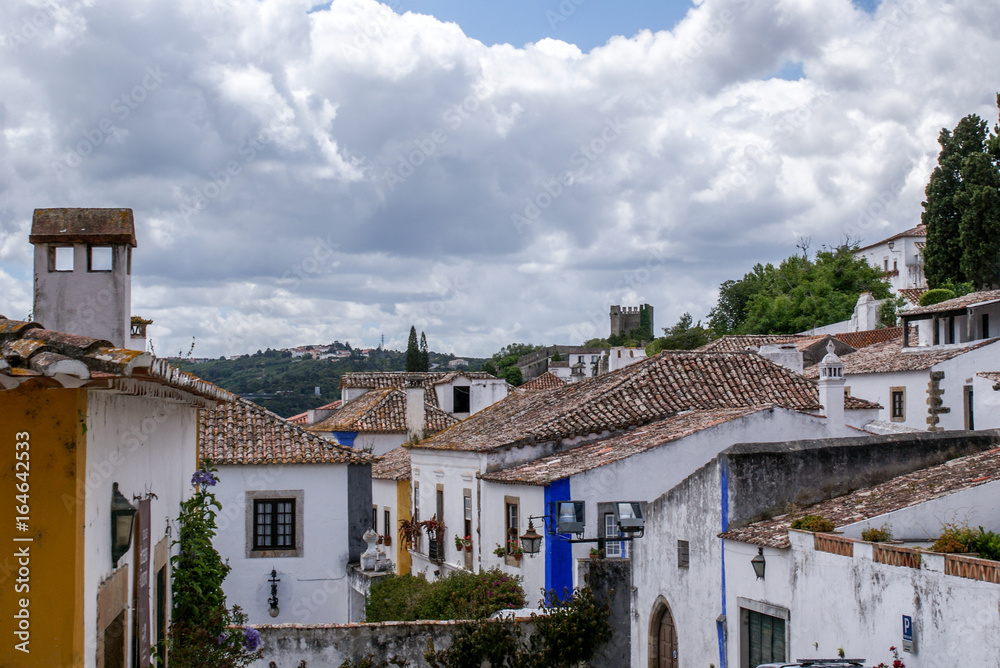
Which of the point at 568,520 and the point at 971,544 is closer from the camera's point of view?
the point at 971,544

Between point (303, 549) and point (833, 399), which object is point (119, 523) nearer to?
point (303, 549)

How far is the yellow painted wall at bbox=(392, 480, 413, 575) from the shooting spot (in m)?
32.2

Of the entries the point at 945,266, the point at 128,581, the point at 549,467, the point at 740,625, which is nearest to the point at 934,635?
the point at 740,625

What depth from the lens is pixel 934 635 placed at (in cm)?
1070

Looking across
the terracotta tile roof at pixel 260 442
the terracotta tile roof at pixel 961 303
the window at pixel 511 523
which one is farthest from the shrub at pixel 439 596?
the terracotta tile roof at pixel 961 303

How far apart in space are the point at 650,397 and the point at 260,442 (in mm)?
9409

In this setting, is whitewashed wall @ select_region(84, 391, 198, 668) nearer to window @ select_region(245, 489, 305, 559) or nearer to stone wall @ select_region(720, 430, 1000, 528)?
stone wall @ select_region(720, 430, 1000, 528)

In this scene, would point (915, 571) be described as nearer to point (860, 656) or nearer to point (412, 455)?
point (860, 656)

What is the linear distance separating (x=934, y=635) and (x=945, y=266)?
160 feet

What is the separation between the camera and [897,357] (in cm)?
3938

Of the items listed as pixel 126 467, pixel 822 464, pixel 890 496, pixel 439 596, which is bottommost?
pixel 439 596

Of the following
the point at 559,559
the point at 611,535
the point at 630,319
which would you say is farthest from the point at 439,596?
the point at 630,319

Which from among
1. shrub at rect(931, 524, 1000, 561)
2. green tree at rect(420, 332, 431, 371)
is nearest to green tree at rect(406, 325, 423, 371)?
green tree at rect(420, 332, 431, 371)

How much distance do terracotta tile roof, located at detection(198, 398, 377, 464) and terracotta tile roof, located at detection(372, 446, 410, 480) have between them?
28.7ft
